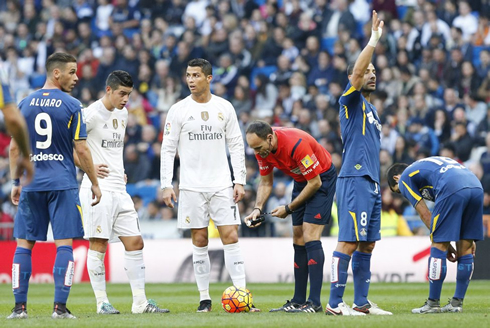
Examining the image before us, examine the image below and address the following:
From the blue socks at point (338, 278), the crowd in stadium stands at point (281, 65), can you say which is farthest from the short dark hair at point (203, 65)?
the crowd in stadium stands at point (281, 65)

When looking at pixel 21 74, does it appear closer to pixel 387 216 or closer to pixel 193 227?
pixel 387 216

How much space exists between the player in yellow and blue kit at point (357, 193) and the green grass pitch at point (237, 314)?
40 centimetres

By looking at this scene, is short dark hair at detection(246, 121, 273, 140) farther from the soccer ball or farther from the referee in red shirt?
the soccer ball

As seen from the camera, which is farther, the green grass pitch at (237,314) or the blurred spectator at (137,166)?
the blurred spectator at (137,166)

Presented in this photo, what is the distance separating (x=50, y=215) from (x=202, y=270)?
84.3 inches

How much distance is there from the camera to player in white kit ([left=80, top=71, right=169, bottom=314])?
32.3ft

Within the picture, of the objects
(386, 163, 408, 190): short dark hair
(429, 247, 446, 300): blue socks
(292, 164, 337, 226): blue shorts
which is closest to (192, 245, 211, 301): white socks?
(292, 164, 337, 226): blue shorts

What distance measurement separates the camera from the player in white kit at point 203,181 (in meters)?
10.0

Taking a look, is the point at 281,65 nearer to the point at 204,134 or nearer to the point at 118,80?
the point at 204,134

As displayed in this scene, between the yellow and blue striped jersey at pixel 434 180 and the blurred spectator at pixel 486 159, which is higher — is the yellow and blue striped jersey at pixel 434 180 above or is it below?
below

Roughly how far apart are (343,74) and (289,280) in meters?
6.06

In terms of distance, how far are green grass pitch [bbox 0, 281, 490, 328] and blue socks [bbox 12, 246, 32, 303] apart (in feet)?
0.92

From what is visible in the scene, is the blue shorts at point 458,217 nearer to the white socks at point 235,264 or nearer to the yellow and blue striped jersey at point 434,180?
the yellow and blue striped jersey at point 434,180

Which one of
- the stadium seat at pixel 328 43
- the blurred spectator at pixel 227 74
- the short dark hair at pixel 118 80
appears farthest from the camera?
the stadium seat at pixel 328 43
